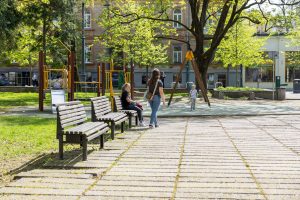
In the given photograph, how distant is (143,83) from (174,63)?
4.21m

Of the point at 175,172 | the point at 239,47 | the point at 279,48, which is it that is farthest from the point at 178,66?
the point at 175,172

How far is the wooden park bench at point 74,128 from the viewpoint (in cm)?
795

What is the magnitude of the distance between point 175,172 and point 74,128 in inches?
92.1

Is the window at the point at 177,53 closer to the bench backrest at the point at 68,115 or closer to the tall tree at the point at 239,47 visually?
the tall tree at the point at 239,47

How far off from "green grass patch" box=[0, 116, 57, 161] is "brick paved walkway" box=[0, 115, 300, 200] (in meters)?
1.17

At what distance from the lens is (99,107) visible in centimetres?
1145

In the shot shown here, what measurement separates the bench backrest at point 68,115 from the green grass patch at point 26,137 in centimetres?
84

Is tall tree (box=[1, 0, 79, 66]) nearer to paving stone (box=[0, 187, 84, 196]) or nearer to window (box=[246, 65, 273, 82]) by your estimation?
paving stone (box=[0, 187, 84, 196])

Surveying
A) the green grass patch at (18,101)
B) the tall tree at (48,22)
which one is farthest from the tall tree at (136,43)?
the green grass patch at (18,101)

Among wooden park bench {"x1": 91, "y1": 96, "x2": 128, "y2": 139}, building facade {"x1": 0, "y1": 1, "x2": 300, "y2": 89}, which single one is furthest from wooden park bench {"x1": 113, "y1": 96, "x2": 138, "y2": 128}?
building facade {"x1": 0, "y1": 1, "x2": 300, "y2": 89}

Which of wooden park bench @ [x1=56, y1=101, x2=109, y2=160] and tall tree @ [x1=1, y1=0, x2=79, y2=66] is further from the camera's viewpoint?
tall tree @ [x1=1, y1=0, x2=79, y2=66]

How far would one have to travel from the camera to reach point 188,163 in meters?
7.64

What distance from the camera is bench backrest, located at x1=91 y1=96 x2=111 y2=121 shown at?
10797 mm

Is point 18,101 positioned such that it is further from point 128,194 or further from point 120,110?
point 128,194
